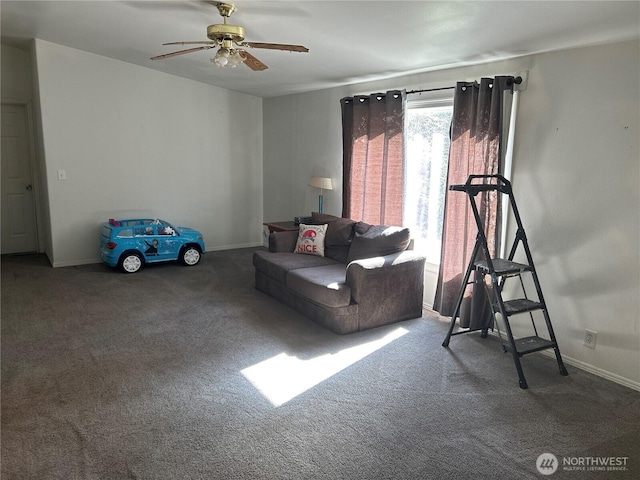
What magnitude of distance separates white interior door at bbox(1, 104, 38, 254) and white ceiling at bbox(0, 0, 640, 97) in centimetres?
99

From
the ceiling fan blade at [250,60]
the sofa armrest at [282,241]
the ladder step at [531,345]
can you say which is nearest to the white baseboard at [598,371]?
the ladder step at [531,345]

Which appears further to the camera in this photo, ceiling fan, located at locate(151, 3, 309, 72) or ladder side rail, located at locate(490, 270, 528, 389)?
ceiling fan, located at locate(151, 3, 309, 72)

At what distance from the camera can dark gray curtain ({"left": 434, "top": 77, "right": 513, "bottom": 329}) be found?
11.2ft

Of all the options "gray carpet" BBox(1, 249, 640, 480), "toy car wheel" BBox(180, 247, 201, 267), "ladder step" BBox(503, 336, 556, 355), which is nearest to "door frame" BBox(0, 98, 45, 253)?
"toy car wheel" BBox(180, 247, 201, 267)

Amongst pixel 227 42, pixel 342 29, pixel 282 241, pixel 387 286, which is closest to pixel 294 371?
pixel 387 286

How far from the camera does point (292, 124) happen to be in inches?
239

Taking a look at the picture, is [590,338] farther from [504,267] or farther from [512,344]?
[504,267]

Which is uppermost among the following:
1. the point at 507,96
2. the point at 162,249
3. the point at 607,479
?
the point at 507,96

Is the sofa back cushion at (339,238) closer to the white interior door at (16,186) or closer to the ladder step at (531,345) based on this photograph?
the ladder step at (531,345)

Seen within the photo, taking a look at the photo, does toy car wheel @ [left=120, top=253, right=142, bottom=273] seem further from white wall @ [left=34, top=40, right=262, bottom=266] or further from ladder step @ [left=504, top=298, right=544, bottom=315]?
ladder step @ [left=504, top=298, right=544, bottom=315]

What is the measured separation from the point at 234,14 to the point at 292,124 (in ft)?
9.51

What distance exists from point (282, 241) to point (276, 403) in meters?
2.34

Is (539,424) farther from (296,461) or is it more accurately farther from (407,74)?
(407,74)

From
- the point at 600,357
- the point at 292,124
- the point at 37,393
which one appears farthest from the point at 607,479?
the point at 292,124
